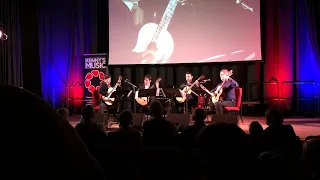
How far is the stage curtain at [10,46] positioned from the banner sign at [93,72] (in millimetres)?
1853

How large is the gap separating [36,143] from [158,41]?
9563 millimetres

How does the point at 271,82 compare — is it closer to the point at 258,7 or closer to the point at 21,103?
the point at 258,7

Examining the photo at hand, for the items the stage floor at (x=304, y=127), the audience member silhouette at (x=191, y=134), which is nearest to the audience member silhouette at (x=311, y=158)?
the audience member silhouette at (x=191, y=134)

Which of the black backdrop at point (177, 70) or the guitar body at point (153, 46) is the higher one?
the guitar body at point (153, 46)

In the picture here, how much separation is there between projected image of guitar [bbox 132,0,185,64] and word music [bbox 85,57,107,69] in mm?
1224

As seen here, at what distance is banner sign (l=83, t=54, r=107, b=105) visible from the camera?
34.2 ft

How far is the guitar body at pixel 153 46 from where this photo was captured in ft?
32.4

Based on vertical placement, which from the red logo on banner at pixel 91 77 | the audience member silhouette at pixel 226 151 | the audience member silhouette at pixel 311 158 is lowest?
the audience member silhouette at pixel 311 158

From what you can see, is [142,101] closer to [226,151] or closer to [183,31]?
[183,31]

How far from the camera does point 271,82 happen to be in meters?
9.74

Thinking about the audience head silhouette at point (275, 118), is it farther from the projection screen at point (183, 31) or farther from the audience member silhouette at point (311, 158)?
the projection screen at point (183, 31)

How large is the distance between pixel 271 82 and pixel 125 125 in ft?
22.8

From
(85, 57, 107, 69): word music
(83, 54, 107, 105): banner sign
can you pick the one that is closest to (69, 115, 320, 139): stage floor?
(83, 54, 107, 105): banner sign

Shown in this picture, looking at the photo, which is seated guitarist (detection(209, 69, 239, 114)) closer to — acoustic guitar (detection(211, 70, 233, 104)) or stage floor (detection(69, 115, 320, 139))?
acoustic guitar (detection(211, 70, 233, 104))
